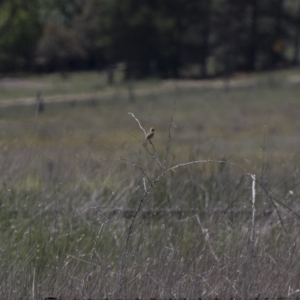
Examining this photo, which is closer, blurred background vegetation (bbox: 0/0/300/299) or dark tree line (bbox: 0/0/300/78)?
blurred background vegetation (bbox: 0/0/300/299)

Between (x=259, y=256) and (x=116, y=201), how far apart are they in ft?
7.05

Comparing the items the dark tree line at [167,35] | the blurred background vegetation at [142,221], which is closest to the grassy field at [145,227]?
the blurred background vegetation at [142,221]

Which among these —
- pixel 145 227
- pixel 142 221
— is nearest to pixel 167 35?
pixel 142 221

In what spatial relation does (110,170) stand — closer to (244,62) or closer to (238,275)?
(238,275)

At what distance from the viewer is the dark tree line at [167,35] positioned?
6556 cm

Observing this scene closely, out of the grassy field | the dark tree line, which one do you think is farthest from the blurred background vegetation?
the dark tree line

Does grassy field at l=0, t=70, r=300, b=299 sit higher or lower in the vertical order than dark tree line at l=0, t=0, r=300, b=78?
higher

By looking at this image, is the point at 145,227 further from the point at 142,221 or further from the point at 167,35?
the point at 167,35

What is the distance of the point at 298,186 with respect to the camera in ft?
24.2

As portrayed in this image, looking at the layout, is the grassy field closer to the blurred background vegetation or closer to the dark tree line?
the blurred background vegetation

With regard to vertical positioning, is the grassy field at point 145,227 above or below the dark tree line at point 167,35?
above

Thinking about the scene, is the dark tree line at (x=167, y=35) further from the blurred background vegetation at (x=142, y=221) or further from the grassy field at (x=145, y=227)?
the grassy field at (x=145, y=227)

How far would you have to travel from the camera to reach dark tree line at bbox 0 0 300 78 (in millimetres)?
65562

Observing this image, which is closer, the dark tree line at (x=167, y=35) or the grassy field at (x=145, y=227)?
the grassy field at (x=145, y=227)
